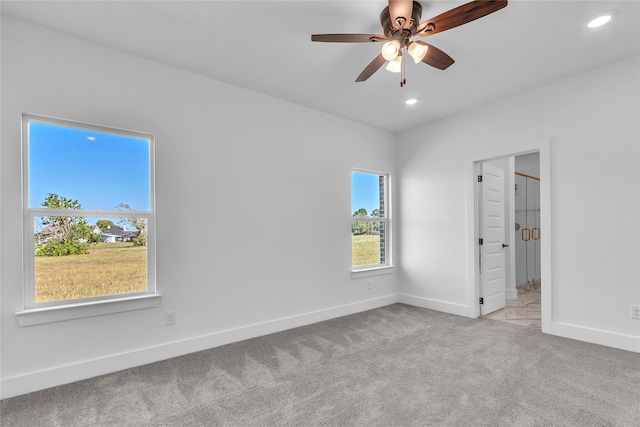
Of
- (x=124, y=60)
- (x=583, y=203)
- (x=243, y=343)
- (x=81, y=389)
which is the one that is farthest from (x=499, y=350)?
(x=124, y=60)

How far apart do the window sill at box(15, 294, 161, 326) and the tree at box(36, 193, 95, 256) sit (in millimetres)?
433

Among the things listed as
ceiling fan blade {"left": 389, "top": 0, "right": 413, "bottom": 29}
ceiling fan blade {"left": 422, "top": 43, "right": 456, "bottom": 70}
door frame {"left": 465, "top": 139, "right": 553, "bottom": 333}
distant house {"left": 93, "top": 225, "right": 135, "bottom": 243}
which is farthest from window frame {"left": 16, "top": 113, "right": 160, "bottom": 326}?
door frame {"left": 465, "top": 139, "right": 553, "bottom": 333}

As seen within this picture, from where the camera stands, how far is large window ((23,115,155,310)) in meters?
2.54

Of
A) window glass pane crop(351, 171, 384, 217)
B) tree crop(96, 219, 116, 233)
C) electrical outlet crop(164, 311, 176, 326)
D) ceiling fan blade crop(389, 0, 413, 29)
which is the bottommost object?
electrical outlet crop(164, 311, 176, 326)

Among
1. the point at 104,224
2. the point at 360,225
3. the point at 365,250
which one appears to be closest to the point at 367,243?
the point at 365,250

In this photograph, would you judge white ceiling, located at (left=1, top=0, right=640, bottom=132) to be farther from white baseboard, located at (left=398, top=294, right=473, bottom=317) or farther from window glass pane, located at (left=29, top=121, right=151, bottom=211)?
white baseboard, located at (left=398, top=294, right=473, bottom=317)

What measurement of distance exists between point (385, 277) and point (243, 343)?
2.43m

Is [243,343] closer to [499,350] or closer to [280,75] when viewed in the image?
[499,350]

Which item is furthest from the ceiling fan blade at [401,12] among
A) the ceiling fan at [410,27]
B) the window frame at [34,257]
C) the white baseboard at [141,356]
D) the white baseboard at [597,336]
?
the white baseboard at [597,336]

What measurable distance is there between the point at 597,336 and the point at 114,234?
15.2ft

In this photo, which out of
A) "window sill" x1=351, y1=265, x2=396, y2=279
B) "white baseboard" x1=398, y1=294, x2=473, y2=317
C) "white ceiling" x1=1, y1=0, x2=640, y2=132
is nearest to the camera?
"white ceiling" x1=1, y1=0, x2=640, y2=132

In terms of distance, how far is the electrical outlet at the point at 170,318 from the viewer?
3.02 metres

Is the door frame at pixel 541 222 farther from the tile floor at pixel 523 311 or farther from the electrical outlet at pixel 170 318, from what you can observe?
the electrical outlet at pixel 170 318

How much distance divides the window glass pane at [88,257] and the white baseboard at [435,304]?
3.61 metres
